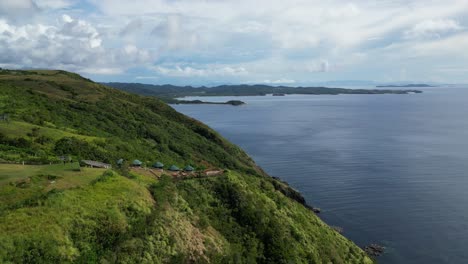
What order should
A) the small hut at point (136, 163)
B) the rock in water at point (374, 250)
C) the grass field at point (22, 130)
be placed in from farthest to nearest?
the rock in water at point (374, 250) → the grass field at point (22, 130) → the small hut at point (136, 163)

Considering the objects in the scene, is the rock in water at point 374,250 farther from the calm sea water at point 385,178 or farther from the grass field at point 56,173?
the grass field at point 56,173

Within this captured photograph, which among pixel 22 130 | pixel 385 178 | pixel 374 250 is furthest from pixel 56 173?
pixel 385 178

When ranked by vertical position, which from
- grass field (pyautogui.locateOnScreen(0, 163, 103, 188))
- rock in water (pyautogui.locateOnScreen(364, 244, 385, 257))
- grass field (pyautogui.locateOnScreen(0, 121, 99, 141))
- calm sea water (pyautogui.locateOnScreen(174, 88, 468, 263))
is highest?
grass field (pyautogui.locateOnScreen(0, 121, 99, 141))

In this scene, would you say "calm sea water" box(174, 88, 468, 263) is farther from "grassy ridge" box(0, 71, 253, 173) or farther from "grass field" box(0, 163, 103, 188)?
"grass field" box(0, 163, 103, 188)

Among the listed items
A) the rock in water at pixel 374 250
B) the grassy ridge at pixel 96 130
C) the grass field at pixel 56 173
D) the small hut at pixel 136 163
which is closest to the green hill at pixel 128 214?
the grass field at pixel 56 173

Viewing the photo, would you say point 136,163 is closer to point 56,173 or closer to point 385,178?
point 56,173

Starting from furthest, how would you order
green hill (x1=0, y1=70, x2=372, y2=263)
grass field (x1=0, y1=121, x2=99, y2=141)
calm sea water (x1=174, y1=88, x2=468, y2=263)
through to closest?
calm sea water (x1=174, y1=88, x2=468, y2=263), grass field (x1=0, y1=121, x2=99, y2=141), green hill (x1=0, y1=70, x2=372, y2=263)

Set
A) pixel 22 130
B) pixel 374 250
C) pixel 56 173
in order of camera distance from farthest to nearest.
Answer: pixel 374 250
pixel 22 130
pixel 56 173

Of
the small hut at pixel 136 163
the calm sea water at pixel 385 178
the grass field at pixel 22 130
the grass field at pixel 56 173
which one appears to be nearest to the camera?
the grass field at pixel 56 173

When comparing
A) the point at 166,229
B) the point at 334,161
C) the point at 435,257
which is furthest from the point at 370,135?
the point at 166,229

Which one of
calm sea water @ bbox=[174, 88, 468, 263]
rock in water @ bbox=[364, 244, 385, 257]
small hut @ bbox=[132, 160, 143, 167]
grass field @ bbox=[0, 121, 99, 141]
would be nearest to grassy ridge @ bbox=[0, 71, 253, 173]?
grass field @ bbox=[0, 121, 99, 141]

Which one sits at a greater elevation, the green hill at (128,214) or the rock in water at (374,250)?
the green hill at (128,214)
